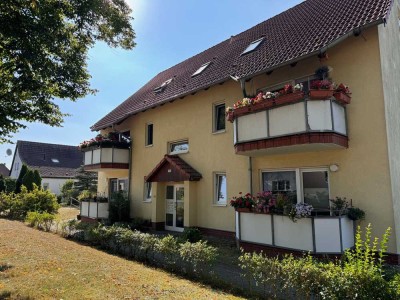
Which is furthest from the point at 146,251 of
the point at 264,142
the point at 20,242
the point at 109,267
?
the point at 20,242

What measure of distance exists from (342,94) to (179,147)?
8.46 m

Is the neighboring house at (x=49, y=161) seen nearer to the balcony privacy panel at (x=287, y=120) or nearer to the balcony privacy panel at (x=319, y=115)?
the balcony privacy panel at (x=287, y=120)

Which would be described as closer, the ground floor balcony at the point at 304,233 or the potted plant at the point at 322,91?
the ground floor balcony at the point at 304,233

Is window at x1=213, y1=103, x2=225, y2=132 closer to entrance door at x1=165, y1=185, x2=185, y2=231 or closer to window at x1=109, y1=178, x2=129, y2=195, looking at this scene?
entrance door at x1=165, y1=185, x2=185, y2=231

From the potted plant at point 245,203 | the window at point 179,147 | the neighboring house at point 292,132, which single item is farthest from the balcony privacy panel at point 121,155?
the potted plant at point 245,203

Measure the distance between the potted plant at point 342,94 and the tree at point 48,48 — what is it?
6.51 meters

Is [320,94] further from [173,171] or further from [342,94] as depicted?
[173,171]

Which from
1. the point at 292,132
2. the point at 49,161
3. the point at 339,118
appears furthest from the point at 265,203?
the point at 49,161

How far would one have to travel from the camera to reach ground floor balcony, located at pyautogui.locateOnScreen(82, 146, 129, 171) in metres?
17.8

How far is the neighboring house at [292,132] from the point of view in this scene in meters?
8.73

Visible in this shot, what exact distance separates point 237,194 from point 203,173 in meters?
2.15

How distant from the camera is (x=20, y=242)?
11383mm

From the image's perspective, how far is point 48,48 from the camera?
27.7ft

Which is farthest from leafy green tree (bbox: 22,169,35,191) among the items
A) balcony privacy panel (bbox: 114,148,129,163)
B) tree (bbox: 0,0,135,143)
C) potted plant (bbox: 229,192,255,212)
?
potted plant (bbox: 229,192,255,212)
